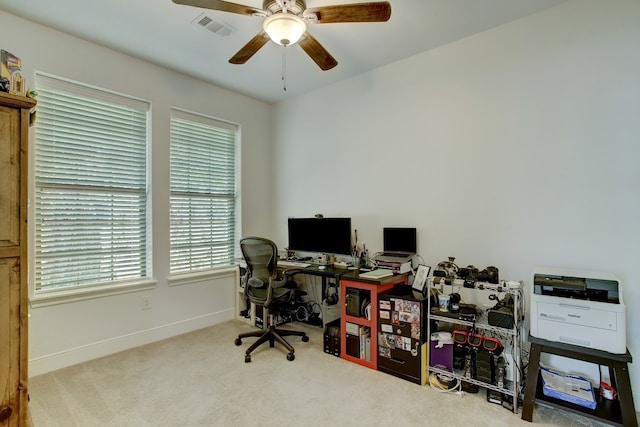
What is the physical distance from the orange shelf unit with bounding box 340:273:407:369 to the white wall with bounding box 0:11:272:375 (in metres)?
1.68

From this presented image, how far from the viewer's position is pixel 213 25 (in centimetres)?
250

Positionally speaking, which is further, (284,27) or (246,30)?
(246,30)

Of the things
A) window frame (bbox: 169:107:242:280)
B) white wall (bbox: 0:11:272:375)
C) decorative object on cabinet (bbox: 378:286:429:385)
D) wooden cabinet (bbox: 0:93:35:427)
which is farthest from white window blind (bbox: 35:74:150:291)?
decorative object on cabinet (bbox: 378:286:429:385)

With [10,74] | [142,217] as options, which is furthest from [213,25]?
[142,217]

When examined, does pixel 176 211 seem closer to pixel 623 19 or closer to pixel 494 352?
pixel 494 352

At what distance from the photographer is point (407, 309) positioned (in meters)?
2.41

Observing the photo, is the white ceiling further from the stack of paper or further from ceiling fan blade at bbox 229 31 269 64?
the stack of paper

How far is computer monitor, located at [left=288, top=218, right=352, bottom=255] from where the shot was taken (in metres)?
3.26

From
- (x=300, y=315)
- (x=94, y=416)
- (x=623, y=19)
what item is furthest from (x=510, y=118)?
(x=94, y=416)

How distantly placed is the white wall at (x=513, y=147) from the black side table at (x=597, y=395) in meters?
0.42

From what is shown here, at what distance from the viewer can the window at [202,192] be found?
3439 millimetres

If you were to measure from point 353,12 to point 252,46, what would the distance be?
78cm

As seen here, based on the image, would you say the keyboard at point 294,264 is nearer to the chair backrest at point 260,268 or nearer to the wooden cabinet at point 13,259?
the chair backrest at point 260,268

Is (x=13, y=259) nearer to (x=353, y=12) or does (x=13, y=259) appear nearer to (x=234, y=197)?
(x=353, y=12)
